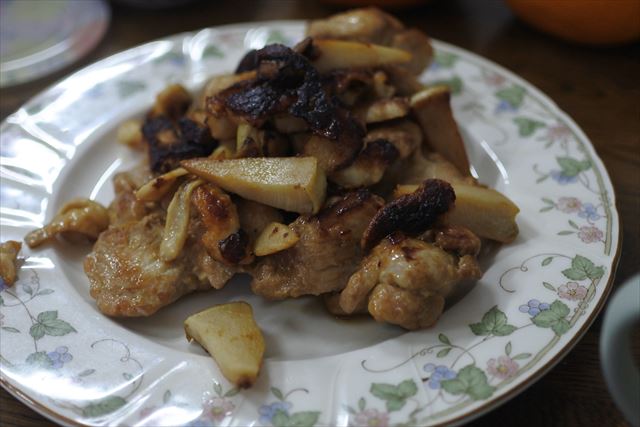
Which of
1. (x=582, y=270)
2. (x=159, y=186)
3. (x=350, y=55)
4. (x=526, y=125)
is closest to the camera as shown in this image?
(x=582, y=270)

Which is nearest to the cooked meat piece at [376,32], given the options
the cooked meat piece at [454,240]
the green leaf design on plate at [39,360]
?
the cooked meat piece at [454,240]

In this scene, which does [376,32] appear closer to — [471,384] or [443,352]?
[443,352]

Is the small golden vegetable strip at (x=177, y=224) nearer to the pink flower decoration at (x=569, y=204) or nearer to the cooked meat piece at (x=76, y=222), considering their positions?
the cooked meat piece at (x=76, y=222)

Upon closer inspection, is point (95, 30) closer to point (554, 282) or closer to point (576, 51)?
point (576, 51)

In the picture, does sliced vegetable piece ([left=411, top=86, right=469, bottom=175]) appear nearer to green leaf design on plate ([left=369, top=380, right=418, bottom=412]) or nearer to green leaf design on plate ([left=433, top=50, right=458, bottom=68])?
green leaf design on plate ([left=433, top=50, right=458, bottom=68])

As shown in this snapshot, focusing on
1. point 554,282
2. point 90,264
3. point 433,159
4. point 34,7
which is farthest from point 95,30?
point 554,282

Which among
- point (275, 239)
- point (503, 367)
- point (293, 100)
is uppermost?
point (293, 100)

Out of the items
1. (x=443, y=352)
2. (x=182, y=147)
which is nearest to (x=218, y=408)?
(x=443, y=352)
